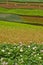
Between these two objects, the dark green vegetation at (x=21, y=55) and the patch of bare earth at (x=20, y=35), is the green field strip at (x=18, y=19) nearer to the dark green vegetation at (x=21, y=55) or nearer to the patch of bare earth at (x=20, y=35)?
the patch of bare earth at (x=20, y=35)

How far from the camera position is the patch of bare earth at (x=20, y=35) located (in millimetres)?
14445

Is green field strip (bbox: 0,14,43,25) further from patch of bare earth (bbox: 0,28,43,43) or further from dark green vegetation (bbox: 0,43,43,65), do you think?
dark green vegetation (bbox: 0,43,43,65)

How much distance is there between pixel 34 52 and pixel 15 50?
59 cm

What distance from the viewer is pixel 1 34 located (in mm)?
15484

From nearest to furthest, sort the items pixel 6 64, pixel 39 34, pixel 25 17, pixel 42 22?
pixel 6 64, pixel 39 34, pixel 42 22, pixel 25 17

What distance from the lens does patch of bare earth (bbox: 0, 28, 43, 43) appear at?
1445cm

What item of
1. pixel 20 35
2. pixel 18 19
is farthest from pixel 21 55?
pixel 18 19

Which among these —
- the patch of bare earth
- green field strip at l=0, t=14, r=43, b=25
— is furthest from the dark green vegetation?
green field strip at l=0, t=14, r=43, b=25

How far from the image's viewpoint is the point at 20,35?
1572 cm

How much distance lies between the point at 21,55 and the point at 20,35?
8.06 metres

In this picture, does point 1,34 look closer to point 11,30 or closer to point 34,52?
point 11,30

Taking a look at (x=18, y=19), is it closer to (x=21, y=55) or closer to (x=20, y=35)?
(x=20, y=35)

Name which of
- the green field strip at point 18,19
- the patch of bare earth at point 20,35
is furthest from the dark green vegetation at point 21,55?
the green field strip at point 18,19

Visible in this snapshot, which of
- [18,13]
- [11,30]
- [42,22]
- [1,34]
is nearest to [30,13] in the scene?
[18,13]
